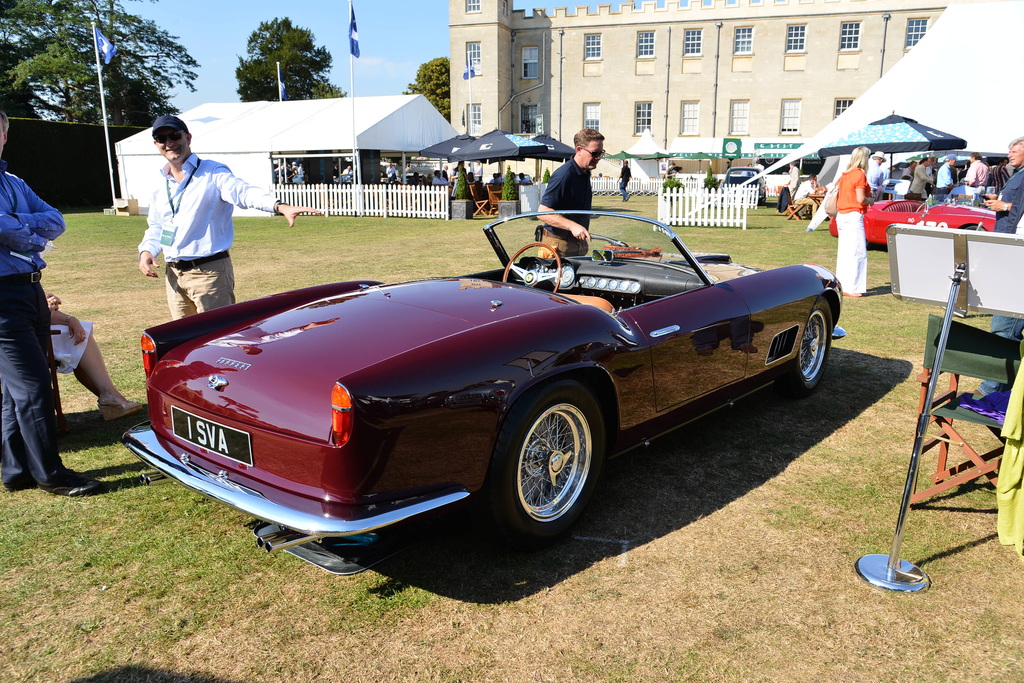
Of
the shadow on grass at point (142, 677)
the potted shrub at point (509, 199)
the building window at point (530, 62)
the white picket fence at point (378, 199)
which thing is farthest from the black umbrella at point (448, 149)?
the building window at point (530, 62)

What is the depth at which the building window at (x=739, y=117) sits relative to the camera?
Answer: 4691 cm

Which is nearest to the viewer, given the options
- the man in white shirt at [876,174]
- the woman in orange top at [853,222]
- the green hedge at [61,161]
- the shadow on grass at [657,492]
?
the shadow on grass at [657,492]

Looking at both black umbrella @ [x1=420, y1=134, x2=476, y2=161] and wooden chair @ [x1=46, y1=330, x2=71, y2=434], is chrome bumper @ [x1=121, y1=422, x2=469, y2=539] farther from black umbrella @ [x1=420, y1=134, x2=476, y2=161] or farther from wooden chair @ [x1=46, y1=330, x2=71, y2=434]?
black umbrella @ [x1=420, y1=134, x2=476, y2=161]

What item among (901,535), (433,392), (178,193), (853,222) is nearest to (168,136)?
(178,193)

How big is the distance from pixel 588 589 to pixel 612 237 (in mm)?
2305

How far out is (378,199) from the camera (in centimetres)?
2297

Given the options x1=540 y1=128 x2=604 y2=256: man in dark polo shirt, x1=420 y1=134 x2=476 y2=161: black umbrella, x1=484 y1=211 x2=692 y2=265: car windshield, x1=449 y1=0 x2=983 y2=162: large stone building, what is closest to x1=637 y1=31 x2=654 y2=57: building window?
x1=449 y1=0 x2=983 y2=162: large stone building

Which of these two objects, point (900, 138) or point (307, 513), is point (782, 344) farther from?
point (900, 138)

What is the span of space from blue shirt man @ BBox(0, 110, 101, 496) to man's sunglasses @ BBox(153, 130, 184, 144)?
0.80 m

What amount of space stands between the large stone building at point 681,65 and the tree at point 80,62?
19157 mm

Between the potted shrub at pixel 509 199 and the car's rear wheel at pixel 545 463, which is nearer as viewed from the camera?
the car's rear wheel at pixel 545 463

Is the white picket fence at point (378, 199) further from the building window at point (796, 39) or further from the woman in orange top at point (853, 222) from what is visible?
the building window at point (796, 39)

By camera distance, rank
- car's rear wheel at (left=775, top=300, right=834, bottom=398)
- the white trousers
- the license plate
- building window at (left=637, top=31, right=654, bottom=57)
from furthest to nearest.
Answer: building window at (left=637, top=31, right=654, bottom=57) → the white trousers → car's rear wheel at (left=775, top=300, right=834, bottom=398) → the license plate

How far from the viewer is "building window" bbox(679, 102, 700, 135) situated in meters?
47.9
